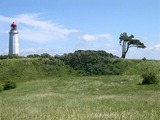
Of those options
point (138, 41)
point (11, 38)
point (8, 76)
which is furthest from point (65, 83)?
point (11, 38)

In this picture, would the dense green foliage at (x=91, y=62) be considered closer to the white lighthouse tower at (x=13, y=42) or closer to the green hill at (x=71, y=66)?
the green hill at (x=71, y=66)

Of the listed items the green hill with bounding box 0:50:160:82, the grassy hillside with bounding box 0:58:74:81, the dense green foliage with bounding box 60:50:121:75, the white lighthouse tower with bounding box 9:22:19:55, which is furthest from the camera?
the white lighthouse tower with bounding box 9:22:19:55

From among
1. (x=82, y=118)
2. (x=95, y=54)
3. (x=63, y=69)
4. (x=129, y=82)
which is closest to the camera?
(x=82, y=118)

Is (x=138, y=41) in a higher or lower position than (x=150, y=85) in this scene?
higher

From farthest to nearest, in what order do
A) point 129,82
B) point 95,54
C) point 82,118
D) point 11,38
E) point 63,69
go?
point 11,38 → point 95,54 → point 63,69 → point 129,82 → point 82,118

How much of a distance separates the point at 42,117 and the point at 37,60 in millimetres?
88452

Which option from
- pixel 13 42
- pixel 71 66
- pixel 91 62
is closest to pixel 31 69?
pixel 71 66

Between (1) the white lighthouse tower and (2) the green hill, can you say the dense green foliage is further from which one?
(1) the white lighthouse tower

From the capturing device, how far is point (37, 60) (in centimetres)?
9712

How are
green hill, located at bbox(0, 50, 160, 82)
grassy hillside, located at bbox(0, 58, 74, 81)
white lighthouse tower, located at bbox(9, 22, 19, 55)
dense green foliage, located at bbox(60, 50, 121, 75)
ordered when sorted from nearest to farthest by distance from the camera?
grassy hillside, located at bbox(0, 58, 74, 81) < green hill, located at bbox(0, 50, 160, 82) < dense green foliage, located at bbox(60, 50, 121, 75) < white lighthouse tower, located at bbox(9, 22, 19, 55)

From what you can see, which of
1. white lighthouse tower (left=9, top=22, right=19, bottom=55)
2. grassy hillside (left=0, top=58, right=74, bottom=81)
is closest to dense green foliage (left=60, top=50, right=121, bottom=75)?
grassy hillside (left=0, top=58, right=74, bottom=81)

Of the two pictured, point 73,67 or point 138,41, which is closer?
point 73,67

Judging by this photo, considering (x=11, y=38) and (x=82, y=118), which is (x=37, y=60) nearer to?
(x=11, y=38)

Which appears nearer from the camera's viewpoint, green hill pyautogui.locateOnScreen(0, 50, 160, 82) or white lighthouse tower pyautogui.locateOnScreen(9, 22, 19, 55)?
green hill pyautogui.locateOnScreen(0, 50, 160, 82)
